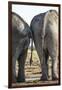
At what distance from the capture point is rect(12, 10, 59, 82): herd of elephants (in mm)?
2191

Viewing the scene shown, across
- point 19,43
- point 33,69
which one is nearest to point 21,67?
point 33,69

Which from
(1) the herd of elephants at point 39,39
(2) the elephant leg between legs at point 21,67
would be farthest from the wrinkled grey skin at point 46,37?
(2) the elephant leg between legs at point 21,67

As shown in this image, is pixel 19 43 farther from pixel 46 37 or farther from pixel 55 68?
pixel 55 68

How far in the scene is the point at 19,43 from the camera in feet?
7.22

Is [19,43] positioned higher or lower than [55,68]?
higher

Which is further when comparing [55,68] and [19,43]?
[55,68]

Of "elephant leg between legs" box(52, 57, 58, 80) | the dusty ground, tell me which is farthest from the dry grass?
"elephant leg between legs" box(52, 57, 58, 80)

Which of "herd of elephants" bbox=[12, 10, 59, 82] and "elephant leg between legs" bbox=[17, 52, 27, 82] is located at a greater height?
"herd of elephants" bbox=[12, 10, 59, 82]

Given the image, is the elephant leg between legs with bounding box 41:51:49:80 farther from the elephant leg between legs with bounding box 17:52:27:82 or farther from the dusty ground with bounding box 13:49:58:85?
the elephant leg between legs with bounding box 17:52:27:82

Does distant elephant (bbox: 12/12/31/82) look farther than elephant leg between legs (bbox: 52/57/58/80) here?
No

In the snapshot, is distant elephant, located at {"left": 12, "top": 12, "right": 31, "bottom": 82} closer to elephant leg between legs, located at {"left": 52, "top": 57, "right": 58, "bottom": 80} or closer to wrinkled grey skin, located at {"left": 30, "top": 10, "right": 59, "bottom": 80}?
wrinkled grey skin, located at {"left": 30, "top": 10, "right": 59, "bottom": 80}

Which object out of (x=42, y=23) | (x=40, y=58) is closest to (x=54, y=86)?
(x=40, y=58)

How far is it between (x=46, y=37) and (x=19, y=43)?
270mm

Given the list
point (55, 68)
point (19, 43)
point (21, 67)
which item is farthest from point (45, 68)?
point (19, 43)
